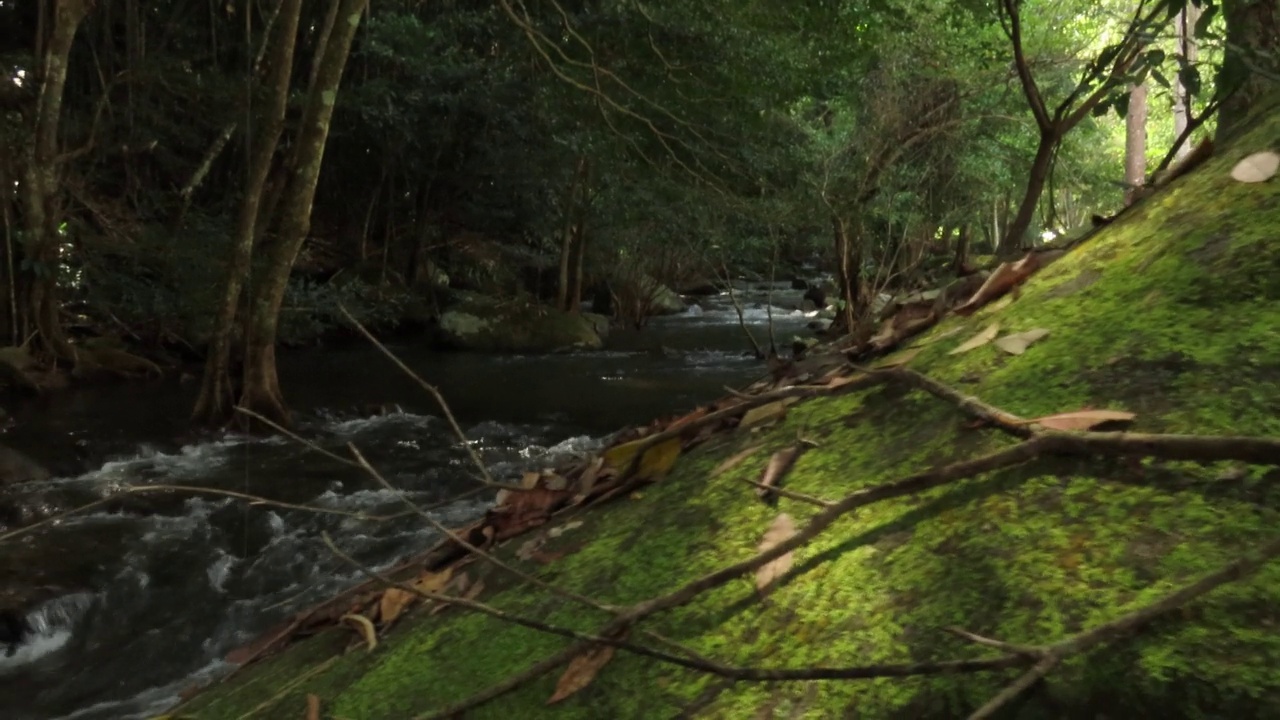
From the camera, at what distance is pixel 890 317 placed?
276cm

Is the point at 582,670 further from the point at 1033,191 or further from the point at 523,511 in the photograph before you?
the point at 1033,191

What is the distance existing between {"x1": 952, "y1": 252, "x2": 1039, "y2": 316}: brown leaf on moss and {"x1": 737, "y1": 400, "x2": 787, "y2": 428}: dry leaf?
54cm

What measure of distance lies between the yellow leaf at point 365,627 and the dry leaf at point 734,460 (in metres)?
0.85

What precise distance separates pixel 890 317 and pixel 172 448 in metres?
8.12

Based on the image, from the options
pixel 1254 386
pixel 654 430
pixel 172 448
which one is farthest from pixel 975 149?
pixel 1254 386

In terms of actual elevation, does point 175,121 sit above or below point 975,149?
above

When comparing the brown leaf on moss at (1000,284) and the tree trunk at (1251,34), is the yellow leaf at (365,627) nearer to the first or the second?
the brown leaf on moss at (1000,284)

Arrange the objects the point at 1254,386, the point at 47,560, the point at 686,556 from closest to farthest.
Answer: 1. the point at 1254,386
2. the point at 686,556
3. the point at 47,560

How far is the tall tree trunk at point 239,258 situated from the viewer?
30.3 feet

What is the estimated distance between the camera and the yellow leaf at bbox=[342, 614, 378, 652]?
2.03 m

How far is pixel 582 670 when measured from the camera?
1.43 m

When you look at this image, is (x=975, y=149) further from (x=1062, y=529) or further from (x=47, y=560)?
(x=1062, y=529)

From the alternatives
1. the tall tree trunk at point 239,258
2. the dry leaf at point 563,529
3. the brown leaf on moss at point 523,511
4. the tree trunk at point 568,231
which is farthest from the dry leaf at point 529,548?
the tree trunk at point 568,231

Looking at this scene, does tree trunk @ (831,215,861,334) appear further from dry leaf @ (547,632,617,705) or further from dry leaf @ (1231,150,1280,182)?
dry leaf @ (547,632,617,705)
